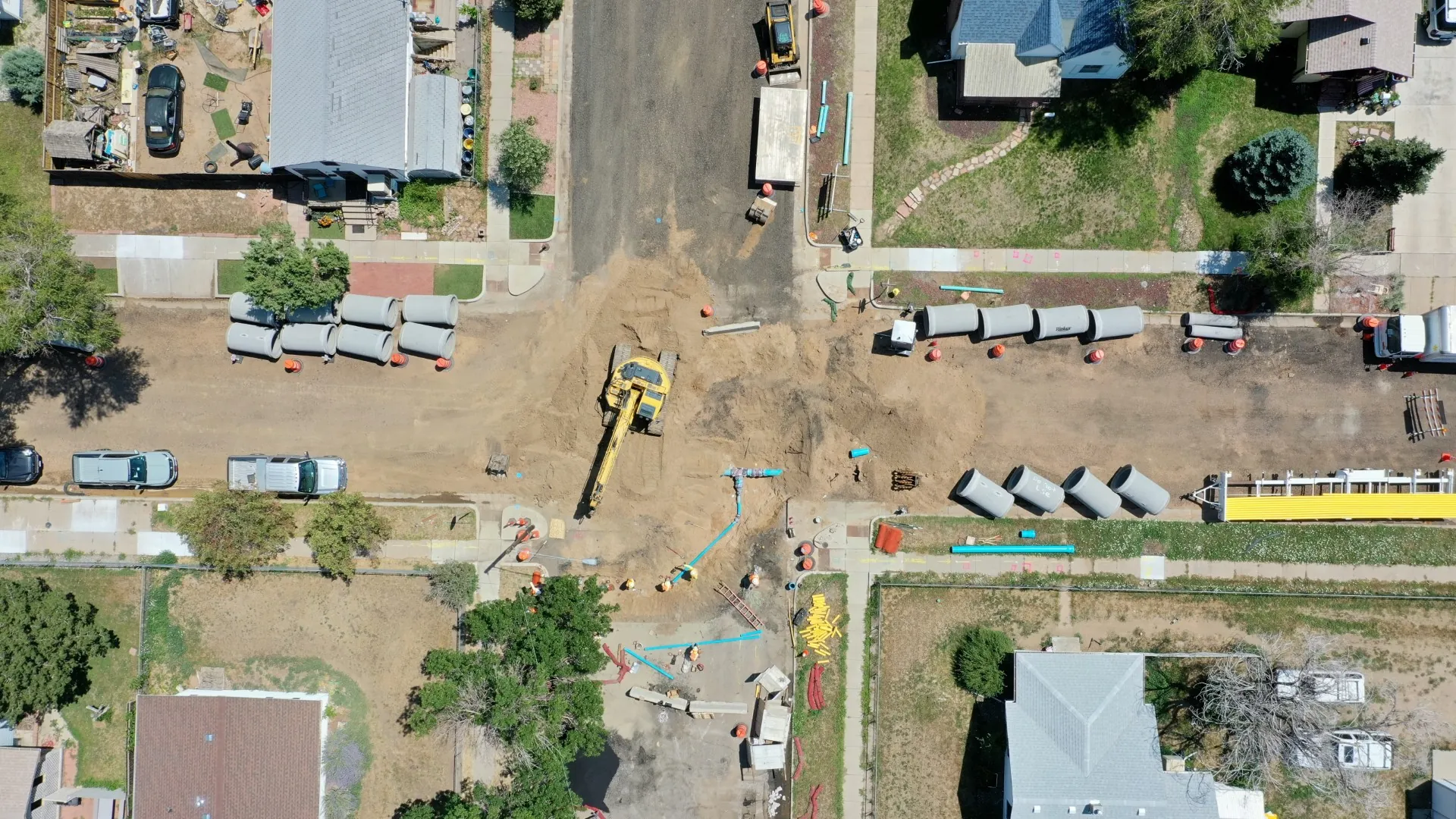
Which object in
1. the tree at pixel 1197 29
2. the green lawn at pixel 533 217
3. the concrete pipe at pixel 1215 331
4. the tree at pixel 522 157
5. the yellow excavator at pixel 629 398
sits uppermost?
the tree at pixel 1197 29

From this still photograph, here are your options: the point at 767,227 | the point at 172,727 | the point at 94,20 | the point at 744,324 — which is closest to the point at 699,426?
the point at 744,324

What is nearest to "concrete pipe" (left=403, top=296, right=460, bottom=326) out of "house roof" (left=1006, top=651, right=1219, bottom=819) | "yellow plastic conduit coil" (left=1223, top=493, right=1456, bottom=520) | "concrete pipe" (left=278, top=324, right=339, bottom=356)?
"concrete pipe" (left=278, top=324, right=339, bottom=356)

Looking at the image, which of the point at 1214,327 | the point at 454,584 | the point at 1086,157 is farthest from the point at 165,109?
the point at 1214,327

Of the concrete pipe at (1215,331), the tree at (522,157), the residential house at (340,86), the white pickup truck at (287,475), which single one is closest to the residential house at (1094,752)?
the concrete pipe at (1215,331)

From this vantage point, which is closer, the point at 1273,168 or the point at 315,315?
the point at 1273,168

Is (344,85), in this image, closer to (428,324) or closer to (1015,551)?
(428,324)

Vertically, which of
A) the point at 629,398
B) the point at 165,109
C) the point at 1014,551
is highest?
the point at 165,109

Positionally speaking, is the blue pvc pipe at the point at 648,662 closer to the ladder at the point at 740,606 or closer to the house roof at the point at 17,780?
the ladder at the point at 740,606
